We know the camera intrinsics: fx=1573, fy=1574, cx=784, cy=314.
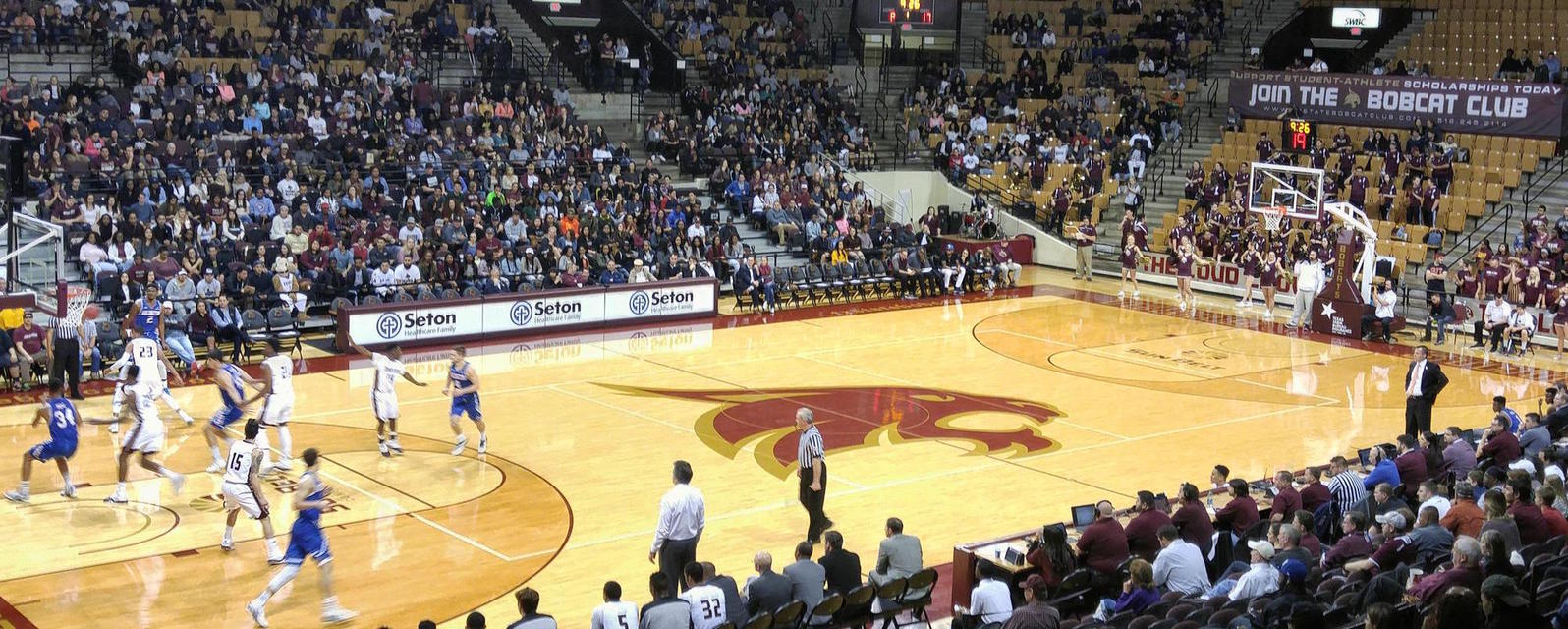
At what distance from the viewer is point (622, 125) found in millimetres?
38844

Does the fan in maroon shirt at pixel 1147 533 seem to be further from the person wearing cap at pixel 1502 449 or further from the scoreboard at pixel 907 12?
the scoreboard at pixel 907 12

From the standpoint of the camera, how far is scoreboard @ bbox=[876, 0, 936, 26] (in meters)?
38.0

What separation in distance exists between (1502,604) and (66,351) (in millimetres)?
17944

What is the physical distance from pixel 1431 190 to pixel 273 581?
28.2 metres

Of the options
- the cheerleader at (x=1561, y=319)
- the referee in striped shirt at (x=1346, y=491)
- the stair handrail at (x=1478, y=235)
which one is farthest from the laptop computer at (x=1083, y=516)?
the stair handrail at (x=1478, y=235)

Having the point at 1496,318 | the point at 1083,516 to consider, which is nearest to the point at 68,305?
the point at 1083,516

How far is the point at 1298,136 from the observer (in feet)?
114

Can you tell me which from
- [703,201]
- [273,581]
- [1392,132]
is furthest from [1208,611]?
[1392,132]

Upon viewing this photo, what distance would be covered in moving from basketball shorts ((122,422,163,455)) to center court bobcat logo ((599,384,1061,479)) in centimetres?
638

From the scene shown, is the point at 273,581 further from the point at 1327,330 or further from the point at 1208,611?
the point at 1327,330

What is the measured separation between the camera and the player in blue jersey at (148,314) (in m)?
21.1

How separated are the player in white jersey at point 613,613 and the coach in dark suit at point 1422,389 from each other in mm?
12198

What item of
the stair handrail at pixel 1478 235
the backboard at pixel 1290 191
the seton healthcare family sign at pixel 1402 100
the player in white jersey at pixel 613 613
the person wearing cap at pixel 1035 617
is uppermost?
the seton healthcare family sign at pixel 1402 100

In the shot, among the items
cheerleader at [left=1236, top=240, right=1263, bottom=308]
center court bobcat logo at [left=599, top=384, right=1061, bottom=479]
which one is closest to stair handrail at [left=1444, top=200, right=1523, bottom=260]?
cheerleader at [left=1236, top=240, right=1263, bottom=308]
